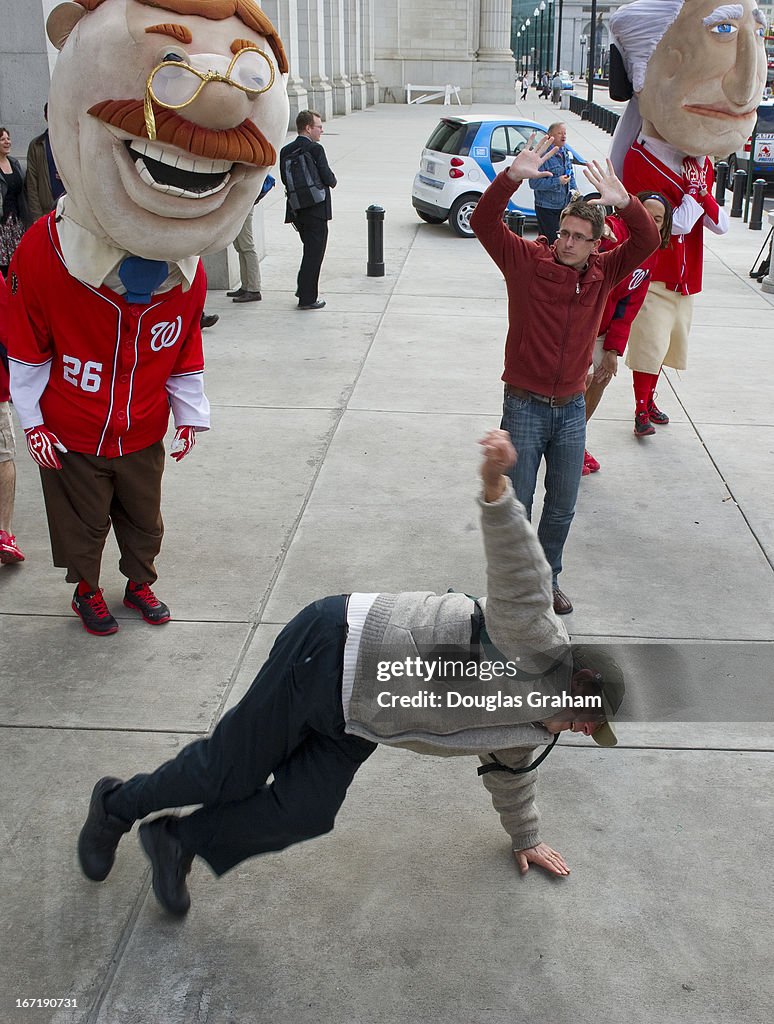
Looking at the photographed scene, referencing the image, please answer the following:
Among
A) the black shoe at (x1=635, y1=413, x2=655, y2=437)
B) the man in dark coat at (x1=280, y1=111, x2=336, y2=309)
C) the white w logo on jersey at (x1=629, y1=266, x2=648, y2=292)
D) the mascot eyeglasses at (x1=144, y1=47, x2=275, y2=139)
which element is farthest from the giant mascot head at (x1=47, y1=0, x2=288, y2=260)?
the man in dark coat at (x1=280, y1=111, x2=336, y2=309)

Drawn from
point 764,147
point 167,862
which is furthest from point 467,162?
point 167,862

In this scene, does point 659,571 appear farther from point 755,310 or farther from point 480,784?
point 755,310

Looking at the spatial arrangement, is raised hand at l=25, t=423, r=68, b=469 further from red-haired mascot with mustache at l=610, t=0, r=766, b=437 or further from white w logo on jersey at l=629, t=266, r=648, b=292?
red-haired mascot with mustache at l=610, t=0, r=766, b=437

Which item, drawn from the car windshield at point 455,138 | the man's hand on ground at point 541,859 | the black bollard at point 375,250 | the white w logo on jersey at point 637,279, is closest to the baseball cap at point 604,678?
the man's hand on ground at point 541,859

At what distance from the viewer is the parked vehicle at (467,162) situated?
14297 mm

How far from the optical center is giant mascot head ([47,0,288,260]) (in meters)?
3.61

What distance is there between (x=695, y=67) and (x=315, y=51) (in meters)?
28.3

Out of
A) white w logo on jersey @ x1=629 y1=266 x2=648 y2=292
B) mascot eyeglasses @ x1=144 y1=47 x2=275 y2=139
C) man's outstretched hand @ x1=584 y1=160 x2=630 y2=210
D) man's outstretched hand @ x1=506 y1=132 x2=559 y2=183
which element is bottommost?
white w logo on jersey @ x1=629 y1=266 x2=648 y2=292

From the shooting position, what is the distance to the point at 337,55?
3766cm

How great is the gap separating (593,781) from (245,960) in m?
1.47

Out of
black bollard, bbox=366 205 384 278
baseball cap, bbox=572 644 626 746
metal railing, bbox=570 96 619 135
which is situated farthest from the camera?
metal railing, bbox=570 96 619 135

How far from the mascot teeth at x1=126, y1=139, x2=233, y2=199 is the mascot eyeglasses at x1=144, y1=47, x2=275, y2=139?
103 millimetres

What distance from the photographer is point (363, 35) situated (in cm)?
4391

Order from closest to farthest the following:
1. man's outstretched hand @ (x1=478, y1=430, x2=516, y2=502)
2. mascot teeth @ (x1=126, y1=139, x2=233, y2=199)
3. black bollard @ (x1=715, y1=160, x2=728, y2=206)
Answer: man's outstretched hand @ (x1=478, y1=430, x2=516, y2=502) → mascot teeth @ (x1=126, y1=139, x2=233, y2=199) → black bollard @ (x1=715, y1=160, x2=728, y2=206)
